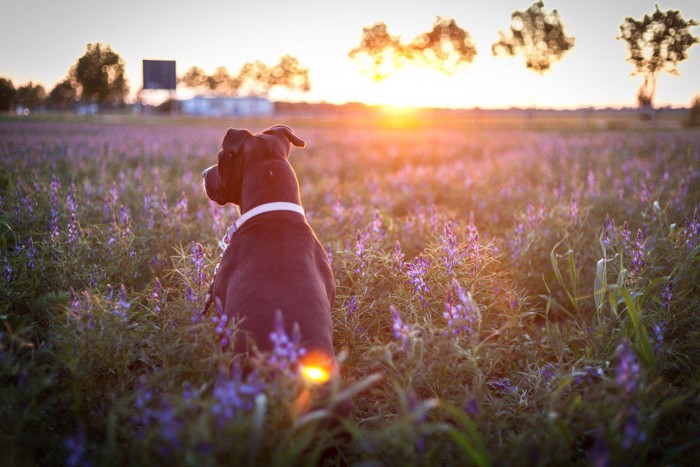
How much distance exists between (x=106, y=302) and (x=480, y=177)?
715 cm

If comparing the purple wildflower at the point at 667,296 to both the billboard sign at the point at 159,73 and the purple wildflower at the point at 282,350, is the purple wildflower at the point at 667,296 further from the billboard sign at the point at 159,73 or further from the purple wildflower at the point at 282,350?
the billboard sign at the point at 159,73

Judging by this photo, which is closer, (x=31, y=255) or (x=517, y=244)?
(x=31, y=255)

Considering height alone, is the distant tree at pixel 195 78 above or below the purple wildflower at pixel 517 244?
above

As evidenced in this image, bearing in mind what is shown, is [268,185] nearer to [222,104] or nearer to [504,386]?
[504,386]

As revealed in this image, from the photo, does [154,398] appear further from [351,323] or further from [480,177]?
[480,177]

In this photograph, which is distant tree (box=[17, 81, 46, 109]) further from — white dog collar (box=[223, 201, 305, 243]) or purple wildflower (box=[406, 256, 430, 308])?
purple wildflower (box=[406, 256, 430, 308])

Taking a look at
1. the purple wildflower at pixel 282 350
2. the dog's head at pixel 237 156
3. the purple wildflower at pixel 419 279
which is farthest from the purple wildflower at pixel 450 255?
the purple wildflower at pixel 282 350

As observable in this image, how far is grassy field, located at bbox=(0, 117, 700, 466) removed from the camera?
5.36 ft

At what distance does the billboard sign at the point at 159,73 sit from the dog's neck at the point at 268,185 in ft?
10.6

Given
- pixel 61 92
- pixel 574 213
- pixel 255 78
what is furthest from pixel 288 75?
pixel 574 213

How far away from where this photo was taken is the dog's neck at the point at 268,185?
9.09 ft

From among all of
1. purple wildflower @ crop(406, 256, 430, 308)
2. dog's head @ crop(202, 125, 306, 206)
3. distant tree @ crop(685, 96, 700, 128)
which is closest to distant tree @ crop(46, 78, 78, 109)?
dog's head @ crop(202, 125, 306, 206)

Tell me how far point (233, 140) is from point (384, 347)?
1.82 m

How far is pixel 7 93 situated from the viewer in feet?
25.2
